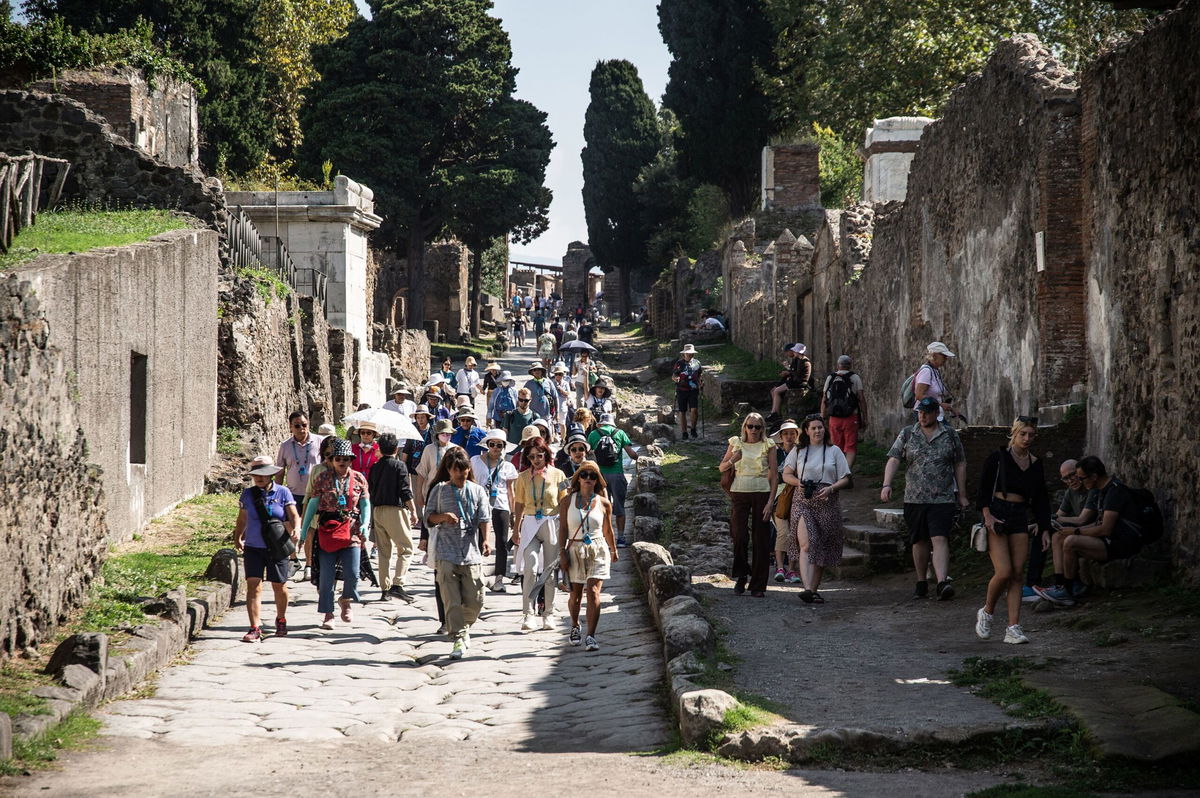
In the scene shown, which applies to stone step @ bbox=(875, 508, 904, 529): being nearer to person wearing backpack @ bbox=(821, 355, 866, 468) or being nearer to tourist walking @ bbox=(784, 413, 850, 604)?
tourist walking @ bbox=(784, 413, 850, 604)

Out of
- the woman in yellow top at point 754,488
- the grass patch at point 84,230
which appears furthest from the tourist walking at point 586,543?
the grass patch at point 84,230

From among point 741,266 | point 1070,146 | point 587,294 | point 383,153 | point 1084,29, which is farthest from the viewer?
point 587,294

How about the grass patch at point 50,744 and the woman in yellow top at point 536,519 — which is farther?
the woman in yellow top at point 536,519

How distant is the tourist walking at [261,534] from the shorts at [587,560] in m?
2.23

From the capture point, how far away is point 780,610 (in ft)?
36.9

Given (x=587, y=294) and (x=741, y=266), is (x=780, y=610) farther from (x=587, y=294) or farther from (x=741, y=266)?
(x=587, y=294)

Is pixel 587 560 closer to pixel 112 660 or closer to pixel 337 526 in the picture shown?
pixel 337 526

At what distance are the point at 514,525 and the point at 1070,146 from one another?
5.97 metres

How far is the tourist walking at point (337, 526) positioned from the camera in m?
11.1

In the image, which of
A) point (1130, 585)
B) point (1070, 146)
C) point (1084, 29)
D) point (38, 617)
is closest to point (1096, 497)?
point (1130, 585)

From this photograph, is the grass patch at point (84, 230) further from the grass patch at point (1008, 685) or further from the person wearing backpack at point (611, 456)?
the grass patch at point (1008, 685)

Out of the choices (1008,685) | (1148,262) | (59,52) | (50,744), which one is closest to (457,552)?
(50,744)

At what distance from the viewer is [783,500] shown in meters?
12.0

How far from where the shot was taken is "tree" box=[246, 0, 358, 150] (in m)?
39.7
